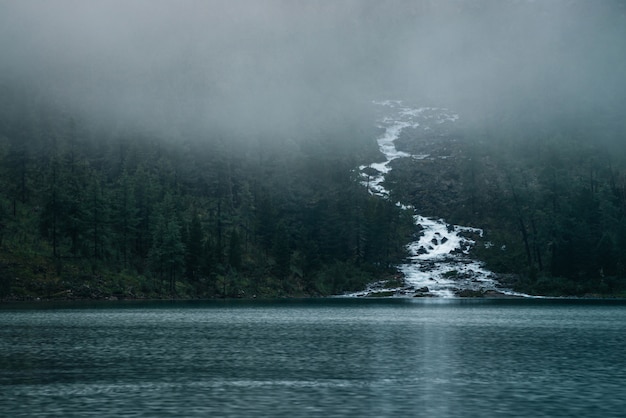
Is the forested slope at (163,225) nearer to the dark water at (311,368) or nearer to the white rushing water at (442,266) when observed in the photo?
the white rushing water at (442,266)

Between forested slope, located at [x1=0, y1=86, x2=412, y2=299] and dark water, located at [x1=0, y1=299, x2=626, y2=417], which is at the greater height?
forested slope, located at [x1=0, y1=86, x2=412, y2=299]

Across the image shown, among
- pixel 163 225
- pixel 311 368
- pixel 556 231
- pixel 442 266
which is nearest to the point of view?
pixel 311 368

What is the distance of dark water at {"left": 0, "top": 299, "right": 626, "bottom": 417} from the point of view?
97.3ft

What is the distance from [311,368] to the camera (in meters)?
41.2

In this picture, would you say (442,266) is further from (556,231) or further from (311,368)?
(311,368)

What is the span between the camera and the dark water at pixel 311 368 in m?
29.7

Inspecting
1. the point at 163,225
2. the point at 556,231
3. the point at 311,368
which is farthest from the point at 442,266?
the point at 311,368

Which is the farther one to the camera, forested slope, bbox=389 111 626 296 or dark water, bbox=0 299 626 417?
forested slope, bbox=389 111 626 296

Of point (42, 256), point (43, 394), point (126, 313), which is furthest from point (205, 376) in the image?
point (42, 256)

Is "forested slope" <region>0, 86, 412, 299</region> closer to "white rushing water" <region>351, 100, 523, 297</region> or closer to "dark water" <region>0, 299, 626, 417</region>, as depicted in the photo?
"white rushing water" <region>351, 100, 523, 297</region>

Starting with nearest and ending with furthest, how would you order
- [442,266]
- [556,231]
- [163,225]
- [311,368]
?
[311,368], [163,225], [556,231], [442,266]

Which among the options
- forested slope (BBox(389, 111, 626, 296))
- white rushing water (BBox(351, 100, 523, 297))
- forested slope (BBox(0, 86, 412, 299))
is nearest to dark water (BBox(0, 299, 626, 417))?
forested slope (BBox(0, 86, 412, 299))

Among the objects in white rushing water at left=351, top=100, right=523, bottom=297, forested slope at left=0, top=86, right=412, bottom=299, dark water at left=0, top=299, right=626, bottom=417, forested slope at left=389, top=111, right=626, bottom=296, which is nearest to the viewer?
dark water at left=0, top=299, right=626, bottom=417

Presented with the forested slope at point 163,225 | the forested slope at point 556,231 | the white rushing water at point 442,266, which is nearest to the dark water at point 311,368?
the forested slope at point 163,225
